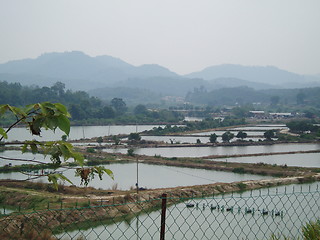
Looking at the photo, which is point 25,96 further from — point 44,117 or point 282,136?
point 44,117

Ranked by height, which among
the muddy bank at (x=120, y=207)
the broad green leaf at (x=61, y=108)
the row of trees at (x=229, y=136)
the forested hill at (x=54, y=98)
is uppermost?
the broad green leaf at (x=61, y=108)

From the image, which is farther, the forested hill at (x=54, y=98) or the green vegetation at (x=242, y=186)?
the forested hill at (x=54, y=98)

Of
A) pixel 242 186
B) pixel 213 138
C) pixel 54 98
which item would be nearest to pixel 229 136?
pixel 213 138

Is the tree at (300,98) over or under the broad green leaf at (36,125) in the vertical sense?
under

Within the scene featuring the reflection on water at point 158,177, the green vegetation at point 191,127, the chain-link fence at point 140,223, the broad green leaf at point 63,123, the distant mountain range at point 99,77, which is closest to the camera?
the broad green leaf at point 63,123

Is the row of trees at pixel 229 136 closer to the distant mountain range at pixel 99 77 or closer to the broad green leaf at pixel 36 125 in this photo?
the broad green leaf at pixel 36 125

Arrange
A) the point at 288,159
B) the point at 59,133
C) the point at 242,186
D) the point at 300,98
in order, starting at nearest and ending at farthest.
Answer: the point at 242,186 → the point at 288,159 → the point at 59,133 → the point at 300,98

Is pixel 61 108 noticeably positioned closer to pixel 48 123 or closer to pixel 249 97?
pixel 48 123

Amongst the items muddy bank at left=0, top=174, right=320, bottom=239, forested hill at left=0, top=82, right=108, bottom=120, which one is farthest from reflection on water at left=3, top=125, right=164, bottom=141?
muddy bank at left=0, top=174, right=320, bottom=239

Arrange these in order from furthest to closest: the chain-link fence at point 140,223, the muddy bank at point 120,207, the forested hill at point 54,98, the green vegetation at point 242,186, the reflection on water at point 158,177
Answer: the forested hill at point 54,98 < the reflection on water at point 158,177 < the green vegetation at point 242,186 < the muddy bank at point 120,207 < the chain-link fence at point 140,223

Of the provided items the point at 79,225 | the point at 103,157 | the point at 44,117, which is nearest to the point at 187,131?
the point at 103,157

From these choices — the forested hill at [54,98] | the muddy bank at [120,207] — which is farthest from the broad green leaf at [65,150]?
the forested hill at [54,98]
